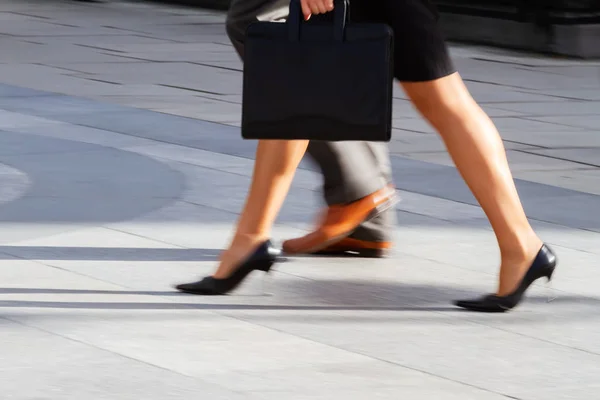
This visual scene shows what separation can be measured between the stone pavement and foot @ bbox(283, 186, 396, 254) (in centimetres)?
9

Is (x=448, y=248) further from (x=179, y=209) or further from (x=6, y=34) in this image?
(x=6, y=34)

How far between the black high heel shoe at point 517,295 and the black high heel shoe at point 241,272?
1.91 ft

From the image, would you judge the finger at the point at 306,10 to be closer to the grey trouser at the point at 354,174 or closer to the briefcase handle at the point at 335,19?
the briefcase handle at the point at 335,19

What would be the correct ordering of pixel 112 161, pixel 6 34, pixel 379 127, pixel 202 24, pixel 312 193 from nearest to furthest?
pixel 379 127
pixel 312 193
pixel 112 161
pixel 6 34
pixel 202 24

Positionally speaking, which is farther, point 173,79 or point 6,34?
point 6,34

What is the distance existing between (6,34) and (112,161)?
7.40m

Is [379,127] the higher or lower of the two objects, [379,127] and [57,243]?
the higher

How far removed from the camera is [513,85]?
10.6 meters

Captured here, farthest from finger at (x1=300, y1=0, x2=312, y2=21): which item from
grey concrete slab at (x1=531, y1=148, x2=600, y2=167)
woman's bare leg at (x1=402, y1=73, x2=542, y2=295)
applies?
grey concrete slab at (x1=531, y1=148, x2=600, y2=167)

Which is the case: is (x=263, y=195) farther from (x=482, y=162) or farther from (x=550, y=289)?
(x=550, y=289)

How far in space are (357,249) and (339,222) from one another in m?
0.15

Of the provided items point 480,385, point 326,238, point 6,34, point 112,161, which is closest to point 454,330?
point 480,385

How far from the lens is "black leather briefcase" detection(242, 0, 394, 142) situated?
153 inches

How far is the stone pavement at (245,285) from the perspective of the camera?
11.5 feet
